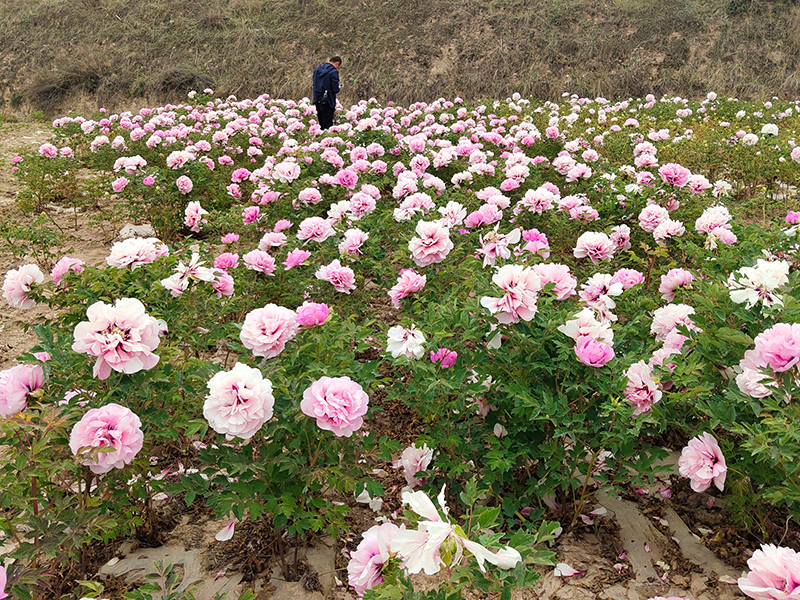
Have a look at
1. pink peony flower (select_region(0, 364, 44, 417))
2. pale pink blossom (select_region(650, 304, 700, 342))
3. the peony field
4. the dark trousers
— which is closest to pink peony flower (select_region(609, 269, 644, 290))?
the peony field

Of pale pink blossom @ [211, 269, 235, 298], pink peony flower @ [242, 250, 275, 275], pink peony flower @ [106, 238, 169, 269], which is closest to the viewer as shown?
pink peony flower @ [106, 238, 169, 269]

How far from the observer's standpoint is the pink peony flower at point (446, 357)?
69.1 inches

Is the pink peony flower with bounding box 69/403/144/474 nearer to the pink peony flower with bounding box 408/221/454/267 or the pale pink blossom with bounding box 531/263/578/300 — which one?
the pink peony flower with bounding box 408/221/454/267

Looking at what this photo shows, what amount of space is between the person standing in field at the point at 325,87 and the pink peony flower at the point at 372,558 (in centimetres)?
797

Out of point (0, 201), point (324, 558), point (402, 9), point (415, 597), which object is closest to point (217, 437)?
point (324, 558)

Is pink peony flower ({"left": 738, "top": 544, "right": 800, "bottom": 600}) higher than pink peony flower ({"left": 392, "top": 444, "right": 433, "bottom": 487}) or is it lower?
higher

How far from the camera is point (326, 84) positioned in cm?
795

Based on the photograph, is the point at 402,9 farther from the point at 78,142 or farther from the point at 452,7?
the point at 78,142

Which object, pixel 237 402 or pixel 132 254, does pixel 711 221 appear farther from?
pixel 132 254

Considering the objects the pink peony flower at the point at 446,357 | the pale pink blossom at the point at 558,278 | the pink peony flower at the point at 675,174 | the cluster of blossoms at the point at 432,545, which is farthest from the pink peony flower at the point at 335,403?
the pink peony flower at the point at 675,174

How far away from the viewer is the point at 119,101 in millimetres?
15852

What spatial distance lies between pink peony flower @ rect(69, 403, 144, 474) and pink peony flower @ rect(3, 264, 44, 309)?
888 millimetres

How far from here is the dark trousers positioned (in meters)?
8.23

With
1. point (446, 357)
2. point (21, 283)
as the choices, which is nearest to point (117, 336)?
point (21, 283)
